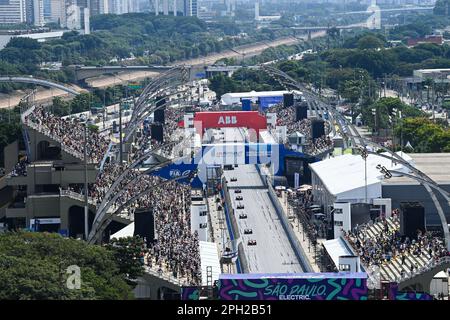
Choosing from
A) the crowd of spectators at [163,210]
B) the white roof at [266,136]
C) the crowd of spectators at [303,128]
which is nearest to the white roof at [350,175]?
the crowd of spectators at [163,210]

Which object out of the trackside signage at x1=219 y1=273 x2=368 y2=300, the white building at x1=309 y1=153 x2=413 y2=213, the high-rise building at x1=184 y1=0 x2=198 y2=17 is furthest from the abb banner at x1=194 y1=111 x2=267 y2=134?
the high-rise building at x1=184 y1=0 x2=198 y2=17

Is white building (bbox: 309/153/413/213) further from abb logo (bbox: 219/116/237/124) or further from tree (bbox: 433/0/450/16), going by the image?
tree (bbox: 433/0/450/16)

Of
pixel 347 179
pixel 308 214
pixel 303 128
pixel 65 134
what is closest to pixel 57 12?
pixel 303 128

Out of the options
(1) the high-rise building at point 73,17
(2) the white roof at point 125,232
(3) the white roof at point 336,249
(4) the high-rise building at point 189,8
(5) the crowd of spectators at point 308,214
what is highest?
(2) the white roof at point 125,232

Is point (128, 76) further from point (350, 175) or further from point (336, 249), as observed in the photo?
point (336, 249)

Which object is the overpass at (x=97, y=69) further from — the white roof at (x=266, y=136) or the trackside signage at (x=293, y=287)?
the trackside signage at (x=293, y=287)

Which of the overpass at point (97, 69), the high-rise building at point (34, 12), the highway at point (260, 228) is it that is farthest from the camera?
the high-rise building at point (34, 12)

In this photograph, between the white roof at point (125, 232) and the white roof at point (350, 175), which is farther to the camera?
the white roof at point (350, 175)
